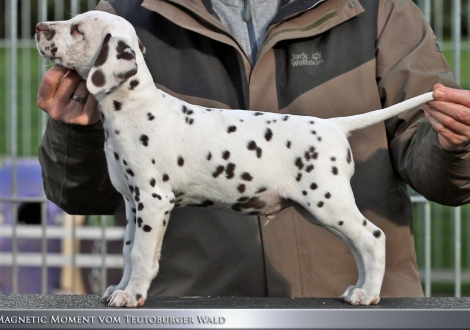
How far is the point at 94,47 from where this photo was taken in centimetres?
264

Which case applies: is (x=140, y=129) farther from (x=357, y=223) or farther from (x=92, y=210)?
(x=92, y=210)

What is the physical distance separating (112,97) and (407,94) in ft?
4.68

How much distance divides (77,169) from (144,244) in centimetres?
93

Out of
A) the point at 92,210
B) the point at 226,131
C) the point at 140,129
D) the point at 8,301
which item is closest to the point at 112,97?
the point at 140,129

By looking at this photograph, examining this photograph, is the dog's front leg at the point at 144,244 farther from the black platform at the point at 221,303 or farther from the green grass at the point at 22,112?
the green grass at the point at 22,112

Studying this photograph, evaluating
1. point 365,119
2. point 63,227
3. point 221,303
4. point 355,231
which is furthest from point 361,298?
point 63,227

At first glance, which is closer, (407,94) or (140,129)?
(140,129)

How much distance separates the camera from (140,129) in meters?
2.63

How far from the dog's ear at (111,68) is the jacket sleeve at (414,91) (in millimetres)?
1262

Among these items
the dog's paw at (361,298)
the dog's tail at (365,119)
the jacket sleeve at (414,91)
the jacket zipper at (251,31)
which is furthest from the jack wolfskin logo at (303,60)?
the dog's paw at (361,298)

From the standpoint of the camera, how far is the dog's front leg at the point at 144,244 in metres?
2.60

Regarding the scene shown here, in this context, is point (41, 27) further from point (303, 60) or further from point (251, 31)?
point (303, 60)

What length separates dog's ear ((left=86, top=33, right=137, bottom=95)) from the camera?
8.37 ft

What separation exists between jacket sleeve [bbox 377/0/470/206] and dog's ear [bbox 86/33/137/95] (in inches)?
49.7
